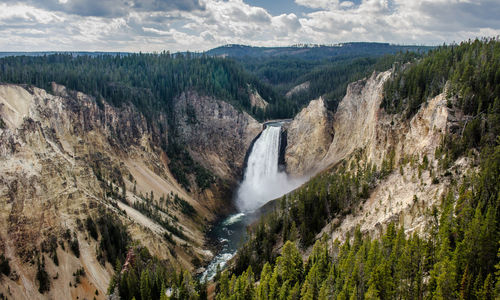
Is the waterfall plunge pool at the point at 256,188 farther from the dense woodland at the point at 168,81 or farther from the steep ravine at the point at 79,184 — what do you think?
the dense woodland at the point at 168,81

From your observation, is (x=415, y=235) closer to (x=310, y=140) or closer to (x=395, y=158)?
(x=395, y=158)

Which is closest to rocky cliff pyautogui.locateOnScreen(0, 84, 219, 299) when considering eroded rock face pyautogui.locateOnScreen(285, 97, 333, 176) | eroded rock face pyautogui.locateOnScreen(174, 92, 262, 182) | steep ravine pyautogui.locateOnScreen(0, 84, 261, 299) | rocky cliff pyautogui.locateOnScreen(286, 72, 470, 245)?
steep ravine pyautogui.locateOnScreen(0, 84, 261, 299)

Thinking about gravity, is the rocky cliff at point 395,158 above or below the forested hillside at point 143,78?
below

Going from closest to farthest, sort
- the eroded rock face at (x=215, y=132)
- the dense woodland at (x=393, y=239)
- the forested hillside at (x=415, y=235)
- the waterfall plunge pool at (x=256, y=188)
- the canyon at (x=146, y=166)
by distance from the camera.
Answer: the forested hillside at (x=415, y=235) < the dense woodland at (x=393, y=239) < the canyon at (x=146, y=166) < the waterfall plunge pool at (x=256, y=188) < the eroded rock face at (x=215, y=132)

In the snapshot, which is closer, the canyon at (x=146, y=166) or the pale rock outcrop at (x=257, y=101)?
the canyon at (x=146, y=166)

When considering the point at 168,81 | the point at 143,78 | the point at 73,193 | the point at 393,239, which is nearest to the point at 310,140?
the point at 168,81

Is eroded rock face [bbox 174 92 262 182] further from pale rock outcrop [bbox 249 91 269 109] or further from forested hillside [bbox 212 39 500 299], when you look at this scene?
forested hillside [bbox 212 39 500 299]

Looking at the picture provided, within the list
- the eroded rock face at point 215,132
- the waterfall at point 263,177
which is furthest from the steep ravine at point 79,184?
the waterfall at point 263,177
